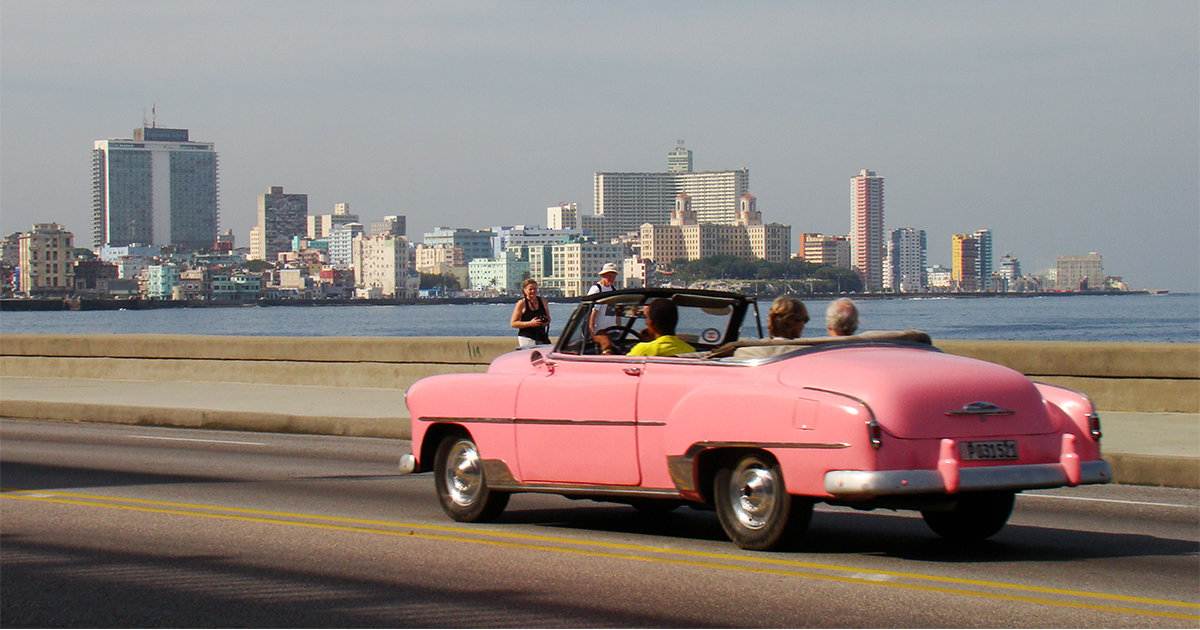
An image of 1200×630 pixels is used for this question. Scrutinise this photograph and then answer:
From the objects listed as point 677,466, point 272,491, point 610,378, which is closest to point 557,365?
point 610,378

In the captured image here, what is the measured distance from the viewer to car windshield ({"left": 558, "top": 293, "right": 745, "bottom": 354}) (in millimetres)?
10891

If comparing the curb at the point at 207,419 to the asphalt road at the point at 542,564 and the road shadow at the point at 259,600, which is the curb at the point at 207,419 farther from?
the road shadow at the point at 259,600

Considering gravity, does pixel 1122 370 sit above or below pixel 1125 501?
above

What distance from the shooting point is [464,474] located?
11258 millimetres

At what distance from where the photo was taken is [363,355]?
25.4 meters

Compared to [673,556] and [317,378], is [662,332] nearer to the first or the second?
[673,556]

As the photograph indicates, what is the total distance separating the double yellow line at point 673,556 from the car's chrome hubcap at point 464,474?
0.28 meters

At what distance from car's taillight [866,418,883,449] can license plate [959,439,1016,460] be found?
1.56ft

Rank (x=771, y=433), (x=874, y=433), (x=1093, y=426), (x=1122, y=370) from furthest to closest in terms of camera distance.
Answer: (x=1122, y=370), (x=1093, y=426), (x=771, y=433), (x=874, y=433)

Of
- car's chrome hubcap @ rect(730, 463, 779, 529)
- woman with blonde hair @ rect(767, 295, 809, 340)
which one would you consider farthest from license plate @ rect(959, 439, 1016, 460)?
woman with blonde hair @ rect(767, 295, 809, 340)

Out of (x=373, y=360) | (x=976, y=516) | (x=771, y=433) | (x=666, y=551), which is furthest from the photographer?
(x=373, y=360)

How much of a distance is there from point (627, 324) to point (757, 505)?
1955 mm

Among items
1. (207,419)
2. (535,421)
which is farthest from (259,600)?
(207,419)

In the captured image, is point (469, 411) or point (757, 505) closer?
point (757, 505)
